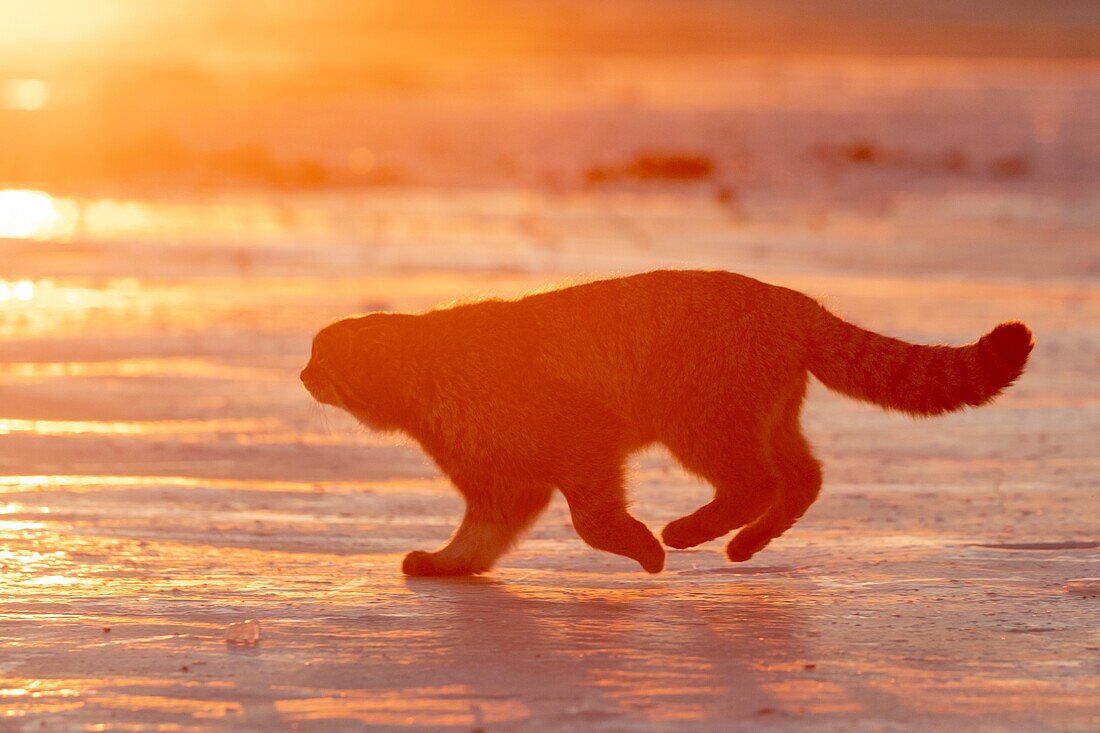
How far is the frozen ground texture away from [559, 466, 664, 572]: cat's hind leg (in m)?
0.17

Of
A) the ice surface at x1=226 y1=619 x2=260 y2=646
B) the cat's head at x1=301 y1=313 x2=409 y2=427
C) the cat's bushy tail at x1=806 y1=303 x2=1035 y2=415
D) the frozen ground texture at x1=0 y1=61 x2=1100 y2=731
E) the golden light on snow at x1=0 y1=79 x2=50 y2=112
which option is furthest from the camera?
the golden light on snow at x1=0 y1=79 x2=50 y2=112

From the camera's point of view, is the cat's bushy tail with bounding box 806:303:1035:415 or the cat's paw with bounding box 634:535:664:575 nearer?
the cat's bushy tail with bounding box 806:303:1035:415

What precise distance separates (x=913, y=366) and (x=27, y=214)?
19.5m

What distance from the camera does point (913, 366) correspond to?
7641 millimetres

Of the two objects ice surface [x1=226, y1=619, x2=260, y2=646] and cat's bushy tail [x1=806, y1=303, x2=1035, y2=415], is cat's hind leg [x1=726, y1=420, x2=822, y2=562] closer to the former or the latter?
cat's bushy tail [x1=806, y1=303, x2=1035, y2=415]

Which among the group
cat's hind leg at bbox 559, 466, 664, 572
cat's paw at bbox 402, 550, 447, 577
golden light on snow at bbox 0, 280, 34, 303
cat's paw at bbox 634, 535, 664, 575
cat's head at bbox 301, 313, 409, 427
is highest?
cat's head at bbox 301, 313, 409, 427

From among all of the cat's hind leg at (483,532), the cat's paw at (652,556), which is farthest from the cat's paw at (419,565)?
the cat's paw at (652,556)

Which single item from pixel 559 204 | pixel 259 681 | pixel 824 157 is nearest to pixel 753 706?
pixel 259 681

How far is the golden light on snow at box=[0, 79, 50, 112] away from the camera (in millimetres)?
43062

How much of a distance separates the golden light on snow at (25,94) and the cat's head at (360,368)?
35.4 m

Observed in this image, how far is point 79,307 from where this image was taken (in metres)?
15.6

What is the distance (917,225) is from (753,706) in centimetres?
2036

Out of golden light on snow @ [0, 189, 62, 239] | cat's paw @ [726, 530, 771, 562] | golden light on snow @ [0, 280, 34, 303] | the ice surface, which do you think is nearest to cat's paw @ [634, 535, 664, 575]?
cat's paw @ [726, 530, 771, 562]

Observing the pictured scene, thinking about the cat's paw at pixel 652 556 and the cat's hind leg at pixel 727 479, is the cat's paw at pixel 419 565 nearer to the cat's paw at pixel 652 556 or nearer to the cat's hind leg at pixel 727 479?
the cat's paw at pixel 652 556
